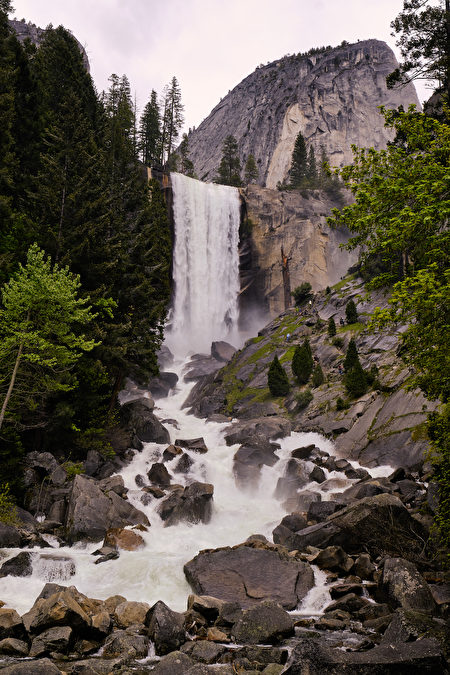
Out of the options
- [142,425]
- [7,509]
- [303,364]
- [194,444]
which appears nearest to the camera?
[7,509]

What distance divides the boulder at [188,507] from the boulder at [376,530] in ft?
21.7

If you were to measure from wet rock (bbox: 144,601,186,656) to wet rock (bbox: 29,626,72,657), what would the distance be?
1.87 m

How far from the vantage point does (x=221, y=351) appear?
199 ft

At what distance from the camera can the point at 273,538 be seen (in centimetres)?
1762

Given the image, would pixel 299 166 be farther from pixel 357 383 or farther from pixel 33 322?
pixel 33 322

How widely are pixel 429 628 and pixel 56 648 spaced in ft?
25.8

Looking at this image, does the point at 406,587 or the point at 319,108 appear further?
the point at 319,108

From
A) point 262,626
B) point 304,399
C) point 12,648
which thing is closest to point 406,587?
point 262,626

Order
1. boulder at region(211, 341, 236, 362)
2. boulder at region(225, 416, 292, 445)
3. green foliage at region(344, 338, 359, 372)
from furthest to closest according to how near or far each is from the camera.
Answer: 1. boulder at region(211, 341, 236, 362)
2. green foliage at region(344, 338, 359, 372)
3. boulder at region(225, 416, 292, 445)

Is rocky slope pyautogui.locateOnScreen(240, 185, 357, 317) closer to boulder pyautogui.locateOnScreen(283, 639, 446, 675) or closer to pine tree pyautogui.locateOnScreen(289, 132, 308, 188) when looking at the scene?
pine tree pyautogui.locateOnScreen(289, 132, 308, 188)

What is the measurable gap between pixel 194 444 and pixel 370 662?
23.2 metres

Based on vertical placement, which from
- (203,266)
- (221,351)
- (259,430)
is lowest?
(259,430)

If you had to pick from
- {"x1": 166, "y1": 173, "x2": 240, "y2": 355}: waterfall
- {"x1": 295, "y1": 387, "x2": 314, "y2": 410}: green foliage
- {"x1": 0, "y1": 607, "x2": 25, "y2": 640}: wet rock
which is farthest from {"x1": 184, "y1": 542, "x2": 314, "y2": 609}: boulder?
{"x1": 166, "y1": 173, "x2": 240, "y2": 355}: waterfall

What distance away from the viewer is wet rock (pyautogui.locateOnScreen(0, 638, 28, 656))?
912 centimetres
